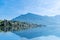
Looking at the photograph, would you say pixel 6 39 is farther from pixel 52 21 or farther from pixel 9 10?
pixel 52 21

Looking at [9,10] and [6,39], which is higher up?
[9,10]

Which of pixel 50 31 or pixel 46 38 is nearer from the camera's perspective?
pixel 46 38

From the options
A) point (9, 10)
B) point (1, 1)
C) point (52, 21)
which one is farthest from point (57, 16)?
point (1, 1)

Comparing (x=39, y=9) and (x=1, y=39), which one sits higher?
(x=39, y=9)

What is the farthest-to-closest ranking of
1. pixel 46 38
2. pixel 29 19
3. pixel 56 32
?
pixel 29 19 → pixel 56 32 → pixel 46 38

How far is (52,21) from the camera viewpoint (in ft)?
14.4

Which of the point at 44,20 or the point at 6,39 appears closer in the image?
the point at 6,39

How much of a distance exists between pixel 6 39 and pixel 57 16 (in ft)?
4.83

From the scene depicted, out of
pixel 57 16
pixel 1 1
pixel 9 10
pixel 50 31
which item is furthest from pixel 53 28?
pixel 1 1

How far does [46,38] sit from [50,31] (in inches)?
19.2

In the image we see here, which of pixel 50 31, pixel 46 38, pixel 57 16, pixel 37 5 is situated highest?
pixel 37 5

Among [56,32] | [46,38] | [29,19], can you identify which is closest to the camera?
[46,38]

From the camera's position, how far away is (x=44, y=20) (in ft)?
14.8

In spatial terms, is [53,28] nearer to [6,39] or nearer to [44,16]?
[44,16]
